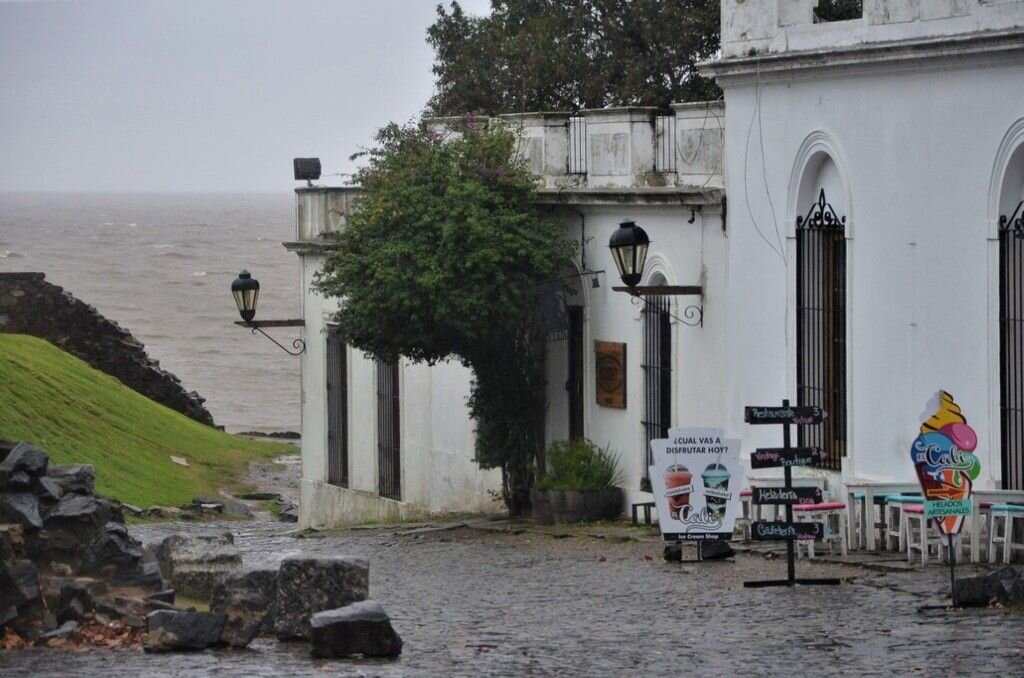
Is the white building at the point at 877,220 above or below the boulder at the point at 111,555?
above

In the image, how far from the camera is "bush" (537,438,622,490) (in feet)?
74.3

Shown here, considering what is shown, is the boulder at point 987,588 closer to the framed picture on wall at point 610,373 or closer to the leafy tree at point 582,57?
the framed picture on wall at point 610,373

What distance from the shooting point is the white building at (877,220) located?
685 inches

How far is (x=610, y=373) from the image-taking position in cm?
2302

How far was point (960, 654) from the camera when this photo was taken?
12.5 m

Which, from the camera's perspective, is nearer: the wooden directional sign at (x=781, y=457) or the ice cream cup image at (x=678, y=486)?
the wooden directional sign at (x=781, y=457)

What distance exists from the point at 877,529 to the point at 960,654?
5.12 metres

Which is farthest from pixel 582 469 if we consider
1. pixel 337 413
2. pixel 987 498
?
pixel 337 413

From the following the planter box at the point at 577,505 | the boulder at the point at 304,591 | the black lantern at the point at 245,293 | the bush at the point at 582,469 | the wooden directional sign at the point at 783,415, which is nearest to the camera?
the boulder at the point at 304,591

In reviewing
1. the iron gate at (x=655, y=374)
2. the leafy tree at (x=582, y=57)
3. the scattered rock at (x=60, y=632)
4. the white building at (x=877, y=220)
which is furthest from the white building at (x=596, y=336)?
the scattered rock at (x=60, y=632)

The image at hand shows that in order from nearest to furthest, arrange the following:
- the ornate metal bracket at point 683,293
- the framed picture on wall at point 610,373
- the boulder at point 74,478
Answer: the boulder at point 74,478
the ornate metal bracket at point 683,293
the framed picture on wall at point 610,373

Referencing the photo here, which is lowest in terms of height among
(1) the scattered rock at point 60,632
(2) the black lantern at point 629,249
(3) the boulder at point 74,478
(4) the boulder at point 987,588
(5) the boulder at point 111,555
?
(1) the scattered rock at point 60,632

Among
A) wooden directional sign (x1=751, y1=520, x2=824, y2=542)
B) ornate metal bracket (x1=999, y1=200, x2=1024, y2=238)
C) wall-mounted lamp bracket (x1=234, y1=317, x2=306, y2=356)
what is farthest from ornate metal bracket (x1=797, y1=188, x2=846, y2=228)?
wall-mounted lamp bracket (x1=234, y1=317, x2=306, y2=356)

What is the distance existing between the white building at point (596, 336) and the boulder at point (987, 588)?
686 cm
